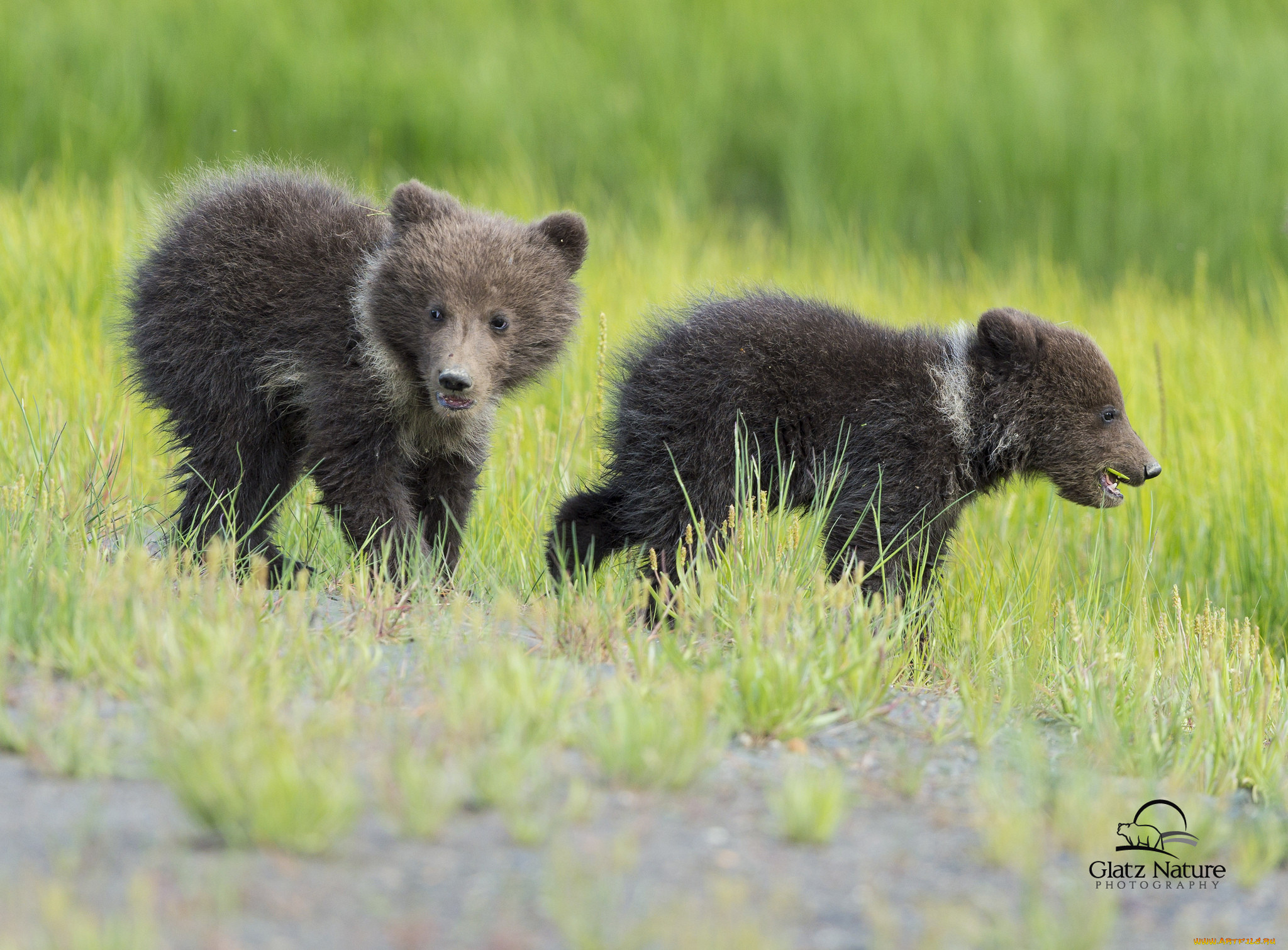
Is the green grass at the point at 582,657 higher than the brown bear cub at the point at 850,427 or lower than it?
lower

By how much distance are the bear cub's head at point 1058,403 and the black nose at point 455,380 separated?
6.52 ft

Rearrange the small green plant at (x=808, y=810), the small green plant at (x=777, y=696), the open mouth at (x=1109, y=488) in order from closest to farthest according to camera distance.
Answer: the small green plant at (x=808, y=810) → the small green plant at (x=777, y=696) → the open mouth at (x=1109, y=488)

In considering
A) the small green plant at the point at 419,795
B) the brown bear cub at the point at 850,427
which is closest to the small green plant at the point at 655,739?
A: the small green plant at the point at 419,795

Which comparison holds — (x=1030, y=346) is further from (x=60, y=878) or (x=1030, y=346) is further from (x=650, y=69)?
(x=650, y=69)

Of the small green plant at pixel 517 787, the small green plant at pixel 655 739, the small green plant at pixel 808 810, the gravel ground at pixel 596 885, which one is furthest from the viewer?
the small green plant at pixel 655 739

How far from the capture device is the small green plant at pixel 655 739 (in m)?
3.10

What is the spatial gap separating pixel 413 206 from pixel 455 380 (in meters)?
0.84

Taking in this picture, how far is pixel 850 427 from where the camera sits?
5.26 m

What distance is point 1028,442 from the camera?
18.1ft

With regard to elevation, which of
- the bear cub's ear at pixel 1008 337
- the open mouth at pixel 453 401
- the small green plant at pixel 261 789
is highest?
the bear cub's ear at pixel 1008 337

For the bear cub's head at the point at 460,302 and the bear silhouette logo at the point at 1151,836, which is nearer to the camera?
the bear silhouette logo at the point at 1151,836

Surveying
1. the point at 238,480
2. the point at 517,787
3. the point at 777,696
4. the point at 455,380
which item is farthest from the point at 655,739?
the point at 238,480

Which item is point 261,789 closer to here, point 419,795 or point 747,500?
point 419,795

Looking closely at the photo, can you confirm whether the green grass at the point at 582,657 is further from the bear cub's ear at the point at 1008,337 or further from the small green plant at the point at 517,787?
the bear cub's ear at the point at 1008,337
